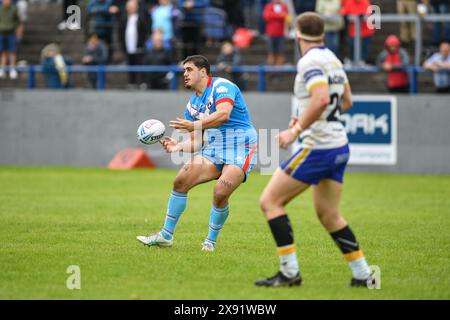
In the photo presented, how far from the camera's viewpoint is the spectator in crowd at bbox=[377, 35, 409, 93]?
74.7 ft

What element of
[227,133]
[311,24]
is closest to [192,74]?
[227,133]

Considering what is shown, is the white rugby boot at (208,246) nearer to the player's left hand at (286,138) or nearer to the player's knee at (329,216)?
the player's knee at (329,216)

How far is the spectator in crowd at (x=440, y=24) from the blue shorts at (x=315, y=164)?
1639cm

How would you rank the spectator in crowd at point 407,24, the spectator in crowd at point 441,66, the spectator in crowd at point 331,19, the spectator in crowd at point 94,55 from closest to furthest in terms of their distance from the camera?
the spectator in crowd at point 441,66 < the spectator in crowd at point 331,19 < the spectator in crowd at point 407,24 < the spectator in crowd at point 94,55

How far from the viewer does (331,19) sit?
23156mm

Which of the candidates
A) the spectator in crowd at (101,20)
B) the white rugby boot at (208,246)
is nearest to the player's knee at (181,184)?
the white rugby boot at (208,246)

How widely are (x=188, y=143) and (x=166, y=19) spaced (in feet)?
47.0

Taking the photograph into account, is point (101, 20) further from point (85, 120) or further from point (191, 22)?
point (85, 120)

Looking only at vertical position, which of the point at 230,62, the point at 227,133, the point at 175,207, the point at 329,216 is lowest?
the point at 175,207

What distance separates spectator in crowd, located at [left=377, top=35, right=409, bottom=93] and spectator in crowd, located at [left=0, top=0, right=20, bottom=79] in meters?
10.1

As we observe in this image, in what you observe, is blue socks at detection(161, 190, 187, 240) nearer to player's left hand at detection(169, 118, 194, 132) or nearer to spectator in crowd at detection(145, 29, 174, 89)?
player's left hand at detection(169, 118, 194, 132)

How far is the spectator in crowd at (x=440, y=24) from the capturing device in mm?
23797
